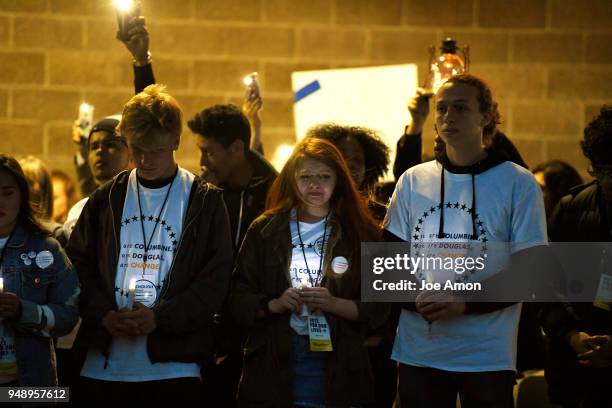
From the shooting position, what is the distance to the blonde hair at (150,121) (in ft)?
13.1

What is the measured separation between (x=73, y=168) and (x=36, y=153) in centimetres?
28

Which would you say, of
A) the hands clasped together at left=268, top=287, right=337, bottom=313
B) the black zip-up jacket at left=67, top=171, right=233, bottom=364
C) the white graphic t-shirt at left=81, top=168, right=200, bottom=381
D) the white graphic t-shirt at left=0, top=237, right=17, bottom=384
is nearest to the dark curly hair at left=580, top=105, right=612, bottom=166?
the hands clasped together at left=268, top=287, right=337, bottom=313

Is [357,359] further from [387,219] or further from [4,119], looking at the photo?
[4,119]

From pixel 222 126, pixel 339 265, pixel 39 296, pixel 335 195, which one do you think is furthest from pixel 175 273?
pixel 222 126

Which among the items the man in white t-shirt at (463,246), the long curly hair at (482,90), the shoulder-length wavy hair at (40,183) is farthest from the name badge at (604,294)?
the shoulder-length wavy hair at (40,183)

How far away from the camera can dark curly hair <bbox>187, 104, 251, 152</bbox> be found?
4996 millimetres

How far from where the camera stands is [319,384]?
3.91m

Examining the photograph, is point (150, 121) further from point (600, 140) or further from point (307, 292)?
point (600, 140)

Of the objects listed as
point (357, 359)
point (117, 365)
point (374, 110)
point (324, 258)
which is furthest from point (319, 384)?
point (374, 110)

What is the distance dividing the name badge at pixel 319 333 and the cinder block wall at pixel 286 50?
3.46 meters

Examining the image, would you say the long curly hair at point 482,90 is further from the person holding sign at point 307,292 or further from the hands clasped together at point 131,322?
the hands clasped together at point 131,322

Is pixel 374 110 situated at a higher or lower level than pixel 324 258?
higher

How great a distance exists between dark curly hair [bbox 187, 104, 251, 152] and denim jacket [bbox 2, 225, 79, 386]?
1204 millimetres

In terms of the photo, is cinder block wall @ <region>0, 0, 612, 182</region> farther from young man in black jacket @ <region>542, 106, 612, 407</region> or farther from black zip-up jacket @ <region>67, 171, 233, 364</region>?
black zip-up jacket @ <region>67, 171, 233, 364</region>
